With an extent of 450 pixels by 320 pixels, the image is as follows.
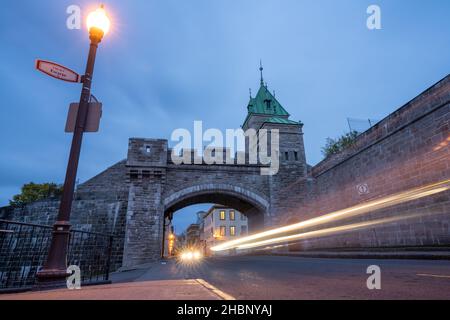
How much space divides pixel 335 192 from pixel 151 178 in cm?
1105

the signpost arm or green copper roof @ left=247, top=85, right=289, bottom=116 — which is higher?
green copper roof @ left=247, top=85, right=289, bottom=116

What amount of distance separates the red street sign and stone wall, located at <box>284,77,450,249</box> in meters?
9.93

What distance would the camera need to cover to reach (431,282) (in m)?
2.98

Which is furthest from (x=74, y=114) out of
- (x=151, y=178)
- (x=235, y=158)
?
(x=235, y=158)

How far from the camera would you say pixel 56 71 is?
4.57m

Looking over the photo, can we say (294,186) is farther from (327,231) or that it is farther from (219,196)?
(219,196)

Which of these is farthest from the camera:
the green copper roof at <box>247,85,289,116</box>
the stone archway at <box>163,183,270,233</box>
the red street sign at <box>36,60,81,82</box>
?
the green copper roof at <box>247,85,289,116</box>

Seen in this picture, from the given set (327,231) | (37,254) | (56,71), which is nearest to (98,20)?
(56,71)

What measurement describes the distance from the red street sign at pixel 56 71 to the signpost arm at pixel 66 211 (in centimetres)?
20

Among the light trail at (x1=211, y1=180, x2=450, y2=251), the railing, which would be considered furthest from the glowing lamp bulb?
the light trail at (x1=211, y1=180, x2=450, y2=251)

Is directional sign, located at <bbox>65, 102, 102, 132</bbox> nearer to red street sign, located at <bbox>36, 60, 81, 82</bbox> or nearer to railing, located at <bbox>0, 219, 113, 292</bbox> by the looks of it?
red street sign, located at <bbox>36, 60, 81, 82</bbox>

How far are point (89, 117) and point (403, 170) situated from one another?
34.2ft

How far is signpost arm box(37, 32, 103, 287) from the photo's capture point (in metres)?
3.76
